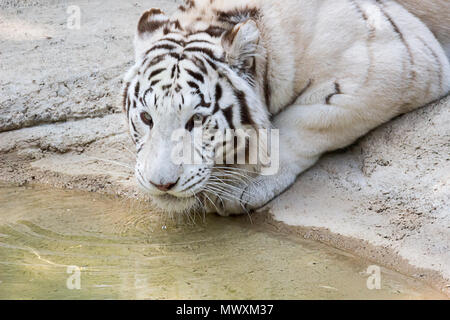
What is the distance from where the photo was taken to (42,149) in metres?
3.73

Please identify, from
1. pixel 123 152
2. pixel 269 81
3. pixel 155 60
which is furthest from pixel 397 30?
pixel 123 152

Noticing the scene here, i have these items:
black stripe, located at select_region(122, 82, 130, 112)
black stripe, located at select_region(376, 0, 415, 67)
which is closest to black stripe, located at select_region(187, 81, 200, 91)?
black stripe, located at select_region(122, 82, 130, 112)

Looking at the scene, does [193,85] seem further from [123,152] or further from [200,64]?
[123,152]

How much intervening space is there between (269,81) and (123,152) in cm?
97

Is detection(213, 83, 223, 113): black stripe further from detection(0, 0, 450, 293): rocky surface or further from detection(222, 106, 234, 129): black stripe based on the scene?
detection(0, 0, 450, 293): rocky surface

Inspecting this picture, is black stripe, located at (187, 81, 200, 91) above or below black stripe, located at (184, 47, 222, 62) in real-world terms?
below

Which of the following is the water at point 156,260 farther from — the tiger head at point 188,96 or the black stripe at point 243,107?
the black stripe at point 243,107

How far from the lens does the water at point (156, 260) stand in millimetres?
2459

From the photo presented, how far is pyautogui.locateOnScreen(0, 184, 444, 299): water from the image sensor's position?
246 centimetres

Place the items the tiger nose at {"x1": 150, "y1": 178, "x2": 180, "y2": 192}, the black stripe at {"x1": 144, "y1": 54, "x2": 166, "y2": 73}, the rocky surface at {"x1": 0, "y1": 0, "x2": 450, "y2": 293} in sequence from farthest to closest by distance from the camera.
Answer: the black stripe at {"x1": 144, "y1": 54, "x2": 166, "y2": 73} → the rocky surface at {"x1": 0, "y1": 0, "x2": 450, "y2": 293} → the tiger nose at {"x1": 150, "y1": 178, "x2": 180, "y2": 192}

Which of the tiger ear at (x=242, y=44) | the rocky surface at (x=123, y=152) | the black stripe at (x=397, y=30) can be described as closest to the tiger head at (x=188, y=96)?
the tiger ear at (x=242, y=44)

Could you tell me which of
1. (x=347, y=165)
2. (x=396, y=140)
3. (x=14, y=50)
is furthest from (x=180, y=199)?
(x=14, y=50)
